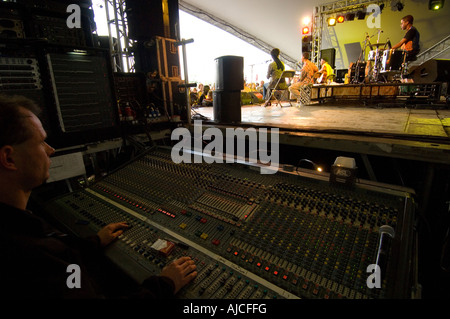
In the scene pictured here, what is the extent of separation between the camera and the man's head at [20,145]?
33.4 inches

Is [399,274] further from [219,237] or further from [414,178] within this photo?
[414,178]

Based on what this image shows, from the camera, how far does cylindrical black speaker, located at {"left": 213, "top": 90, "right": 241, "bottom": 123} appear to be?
315 cm

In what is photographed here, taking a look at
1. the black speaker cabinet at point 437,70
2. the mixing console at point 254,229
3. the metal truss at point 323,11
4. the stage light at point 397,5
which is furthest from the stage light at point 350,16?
the mixing console at point 254,229

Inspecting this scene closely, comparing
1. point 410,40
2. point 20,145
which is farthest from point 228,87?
point 410,40

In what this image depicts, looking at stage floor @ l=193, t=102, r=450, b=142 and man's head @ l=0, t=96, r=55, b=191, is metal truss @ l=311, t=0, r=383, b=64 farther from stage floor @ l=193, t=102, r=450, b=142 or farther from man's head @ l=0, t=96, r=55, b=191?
man's head @ l=0, t=96, r=55, b=191

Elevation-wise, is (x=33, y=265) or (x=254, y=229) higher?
(x=33, y=265)

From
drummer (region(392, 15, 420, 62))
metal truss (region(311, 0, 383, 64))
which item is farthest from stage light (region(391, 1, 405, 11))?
drummer (region(392, 15, 420, 62))

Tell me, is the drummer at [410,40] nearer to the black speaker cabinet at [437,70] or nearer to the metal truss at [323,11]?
the black speaker cabinet at [437,70]

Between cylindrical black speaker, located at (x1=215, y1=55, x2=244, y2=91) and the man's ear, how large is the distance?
2557mm

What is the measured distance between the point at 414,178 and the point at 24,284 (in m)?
2.71

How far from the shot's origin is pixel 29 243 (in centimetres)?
75

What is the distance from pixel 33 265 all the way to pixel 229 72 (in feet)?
9.31

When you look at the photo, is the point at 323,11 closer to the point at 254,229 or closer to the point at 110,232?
the point at 254,229
